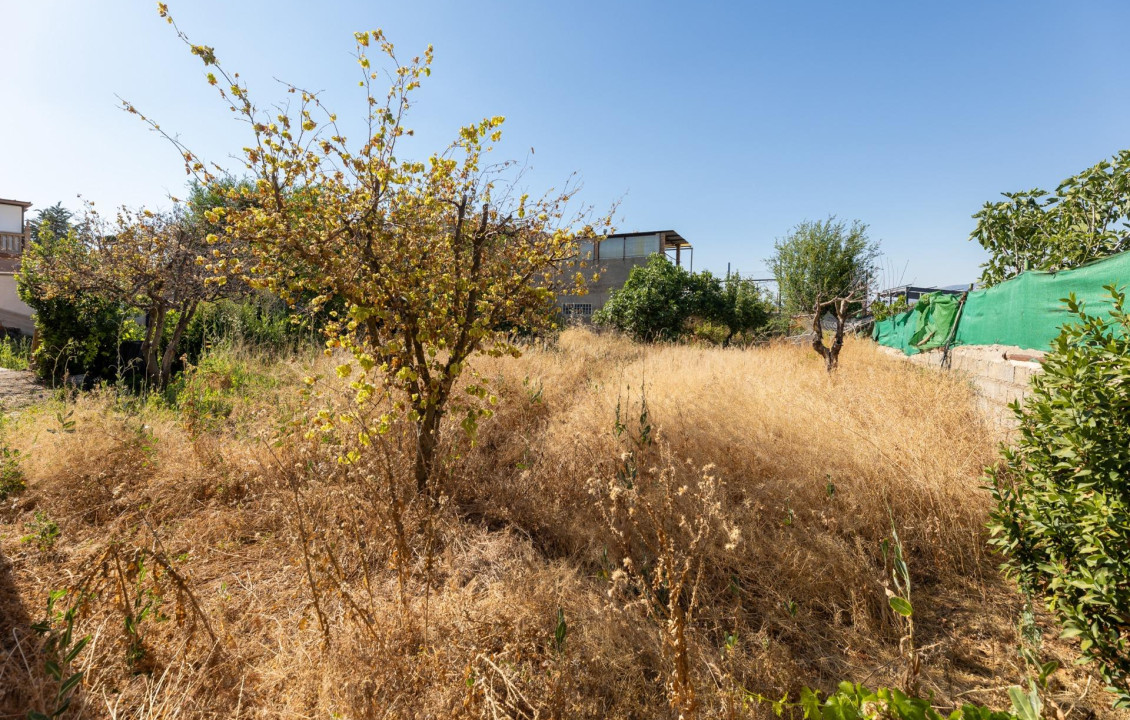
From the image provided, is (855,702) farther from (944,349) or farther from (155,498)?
(944,349)

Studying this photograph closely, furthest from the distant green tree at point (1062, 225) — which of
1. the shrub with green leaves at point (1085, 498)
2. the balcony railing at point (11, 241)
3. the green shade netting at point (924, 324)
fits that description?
the balcony railing at point (11, 241)

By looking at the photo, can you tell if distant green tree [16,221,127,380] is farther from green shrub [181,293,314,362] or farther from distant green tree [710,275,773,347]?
distant green tree [710,275,773,347]

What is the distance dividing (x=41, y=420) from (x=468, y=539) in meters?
4.22

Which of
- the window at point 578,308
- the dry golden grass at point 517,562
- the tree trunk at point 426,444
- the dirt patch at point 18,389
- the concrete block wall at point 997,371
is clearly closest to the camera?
the dry golden grass at point 517,562

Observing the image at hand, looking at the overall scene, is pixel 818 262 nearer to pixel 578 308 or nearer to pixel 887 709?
pixel 578 308

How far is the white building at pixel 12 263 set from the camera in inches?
473

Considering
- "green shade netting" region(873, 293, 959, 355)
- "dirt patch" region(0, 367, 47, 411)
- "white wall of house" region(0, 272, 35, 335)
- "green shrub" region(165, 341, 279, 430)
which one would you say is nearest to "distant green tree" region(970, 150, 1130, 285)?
"green shade netting" region(873, 293, 959, 355)

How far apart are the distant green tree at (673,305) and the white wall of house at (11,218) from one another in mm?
24532

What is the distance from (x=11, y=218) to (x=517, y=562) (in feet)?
95.6

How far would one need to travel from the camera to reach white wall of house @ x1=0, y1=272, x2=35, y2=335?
12.0m

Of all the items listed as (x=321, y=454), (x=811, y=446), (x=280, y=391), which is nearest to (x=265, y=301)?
(x=280, y=391)

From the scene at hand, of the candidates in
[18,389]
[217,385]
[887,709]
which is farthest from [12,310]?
[887,709]

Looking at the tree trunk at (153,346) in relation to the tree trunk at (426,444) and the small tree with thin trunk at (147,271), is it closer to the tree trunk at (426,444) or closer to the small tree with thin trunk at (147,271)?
the small tree with thin trunk at (147,271)

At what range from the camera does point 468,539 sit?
3012mm
